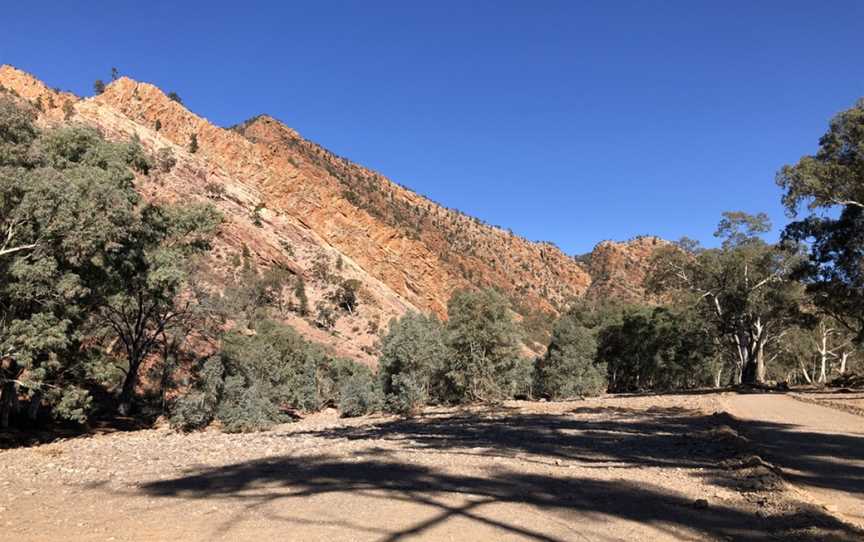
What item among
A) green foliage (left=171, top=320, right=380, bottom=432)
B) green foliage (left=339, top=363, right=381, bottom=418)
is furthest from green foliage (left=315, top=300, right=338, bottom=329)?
green foliage (left=339, top=363, right=381, bottom=418)

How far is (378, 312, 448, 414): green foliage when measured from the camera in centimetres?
2789

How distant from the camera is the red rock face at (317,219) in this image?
55938mm

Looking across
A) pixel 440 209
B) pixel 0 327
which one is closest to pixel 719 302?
pixel 0 327

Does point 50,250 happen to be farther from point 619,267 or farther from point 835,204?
point 619,267

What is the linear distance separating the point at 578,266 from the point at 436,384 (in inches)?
4296

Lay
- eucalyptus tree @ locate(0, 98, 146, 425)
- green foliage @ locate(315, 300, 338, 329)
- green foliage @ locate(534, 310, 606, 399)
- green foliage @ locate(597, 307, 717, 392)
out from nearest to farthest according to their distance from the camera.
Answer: eucalyptus tree @ locate(0, 98, 146, 425), green foliage @ locate(534, 310, 606, 399), green foliage @ locate(597, 307, 717, 392), green foliage @ locate(315, 300, 338, 329)

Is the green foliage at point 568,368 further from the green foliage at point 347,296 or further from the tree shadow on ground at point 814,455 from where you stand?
the tree shadow on ground at point 814,455

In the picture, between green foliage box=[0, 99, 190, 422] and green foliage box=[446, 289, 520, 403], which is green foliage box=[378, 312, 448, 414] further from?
green foliage box=[0, 99, 190, 422]

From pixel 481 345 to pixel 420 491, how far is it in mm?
22039

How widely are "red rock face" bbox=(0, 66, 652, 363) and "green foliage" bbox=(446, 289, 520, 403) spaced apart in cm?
1967

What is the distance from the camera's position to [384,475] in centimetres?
897

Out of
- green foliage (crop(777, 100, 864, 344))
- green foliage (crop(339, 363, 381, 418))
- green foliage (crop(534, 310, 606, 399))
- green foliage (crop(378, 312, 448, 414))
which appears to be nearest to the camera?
green foliage (crop(777, 100, 864, 344))

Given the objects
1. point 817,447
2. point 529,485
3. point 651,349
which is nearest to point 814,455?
point 817,447

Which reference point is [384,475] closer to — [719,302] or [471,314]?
[471,314]
